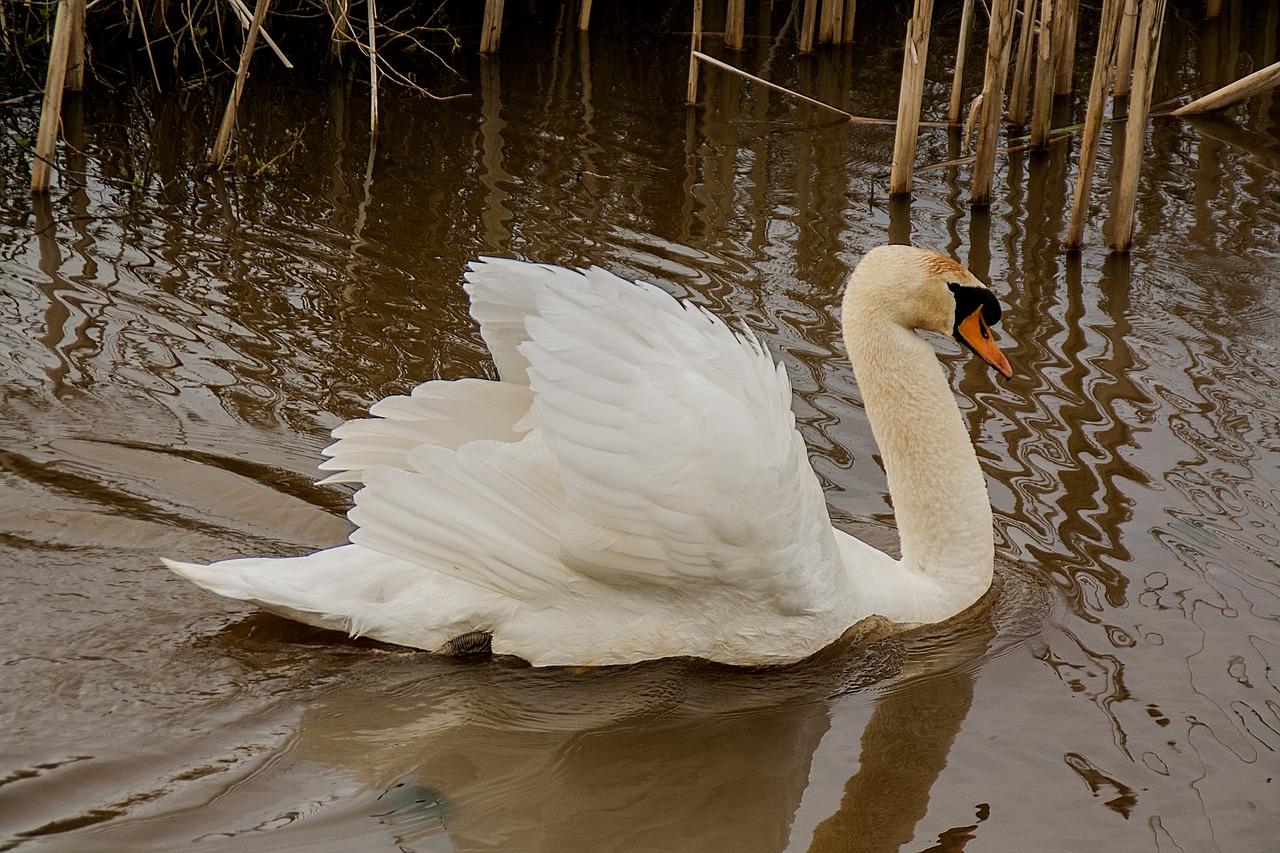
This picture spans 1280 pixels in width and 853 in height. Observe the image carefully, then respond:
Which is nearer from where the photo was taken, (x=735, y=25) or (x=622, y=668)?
(x=622, y=668)

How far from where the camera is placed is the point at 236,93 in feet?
23.2

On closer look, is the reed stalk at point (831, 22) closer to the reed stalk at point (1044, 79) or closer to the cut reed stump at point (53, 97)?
the reed stalk at point (1044, 79)

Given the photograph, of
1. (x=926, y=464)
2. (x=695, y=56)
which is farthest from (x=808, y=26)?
(x=926, y=464)

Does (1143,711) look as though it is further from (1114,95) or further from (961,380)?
(1114,95)

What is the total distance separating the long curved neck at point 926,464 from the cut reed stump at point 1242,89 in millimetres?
4300

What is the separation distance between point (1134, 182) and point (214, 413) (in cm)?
453

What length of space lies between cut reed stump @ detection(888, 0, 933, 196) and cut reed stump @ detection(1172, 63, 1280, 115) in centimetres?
190

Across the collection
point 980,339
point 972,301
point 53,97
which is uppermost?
point 53,97

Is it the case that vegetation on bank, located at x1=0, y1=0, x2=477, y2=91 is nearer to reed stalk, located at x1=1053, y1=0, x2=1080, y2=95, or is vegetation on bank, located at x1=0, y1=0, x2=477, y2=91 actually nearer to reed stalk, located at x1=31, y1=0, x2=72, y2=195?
reed stalk, located at x1=31, y1=0, x2=72, y2=195

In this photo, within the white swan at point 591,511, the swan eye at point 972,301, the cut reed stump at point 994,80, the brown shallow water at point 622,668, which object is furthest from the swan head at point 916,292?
the cut reed stump at point 994,80

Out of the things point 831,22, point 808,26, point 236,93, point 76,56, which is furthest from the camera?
point 831,22

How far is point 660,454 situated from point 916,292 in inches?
45.9

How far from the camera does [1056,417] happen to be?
5.20 metres

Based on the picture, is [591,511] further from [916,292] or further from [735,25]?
[735,25]
